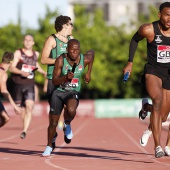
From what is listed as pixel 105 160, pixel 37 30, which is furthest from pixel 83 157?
pixel 37 30

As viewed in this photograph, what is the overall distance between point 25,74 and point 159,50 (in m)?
6.64

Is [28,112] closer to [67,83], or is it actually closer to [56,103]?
[56,103]

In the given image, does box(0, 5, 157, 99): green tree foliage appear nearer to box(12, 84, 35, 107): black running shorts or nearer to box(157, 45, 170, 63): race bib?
box(12, 84, 35, 107): black running shorts

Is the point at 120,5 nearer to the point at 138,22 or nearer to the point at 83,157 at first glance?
the point at 138,22

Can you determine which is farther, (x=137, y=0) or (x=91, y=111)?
(x=137, y=0)

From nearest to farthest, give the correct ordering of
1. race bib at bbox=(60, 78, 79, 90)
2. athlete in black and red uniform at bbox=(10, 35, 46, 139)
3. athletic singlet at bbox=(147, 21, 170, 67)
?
athletic singlet at bbox=(147, 21, 170, 67) → race bib at bbox=(60, 78, 79, 90) → athlete in black and red uniform at bbox=(10, 35, 46, 139)

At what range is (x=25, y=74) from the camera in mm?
17031

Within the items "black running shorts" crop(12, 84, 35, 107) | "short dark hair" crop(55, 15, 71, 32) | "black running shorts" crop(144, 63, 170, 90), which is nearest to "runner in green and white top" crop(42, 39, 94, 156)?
"short dark hair" crop(55, 15, 71, 32)

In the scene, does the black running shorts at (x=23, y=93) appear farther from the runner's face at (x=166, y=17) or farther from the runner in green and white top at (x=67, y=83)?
the runner's face at (x=166, y=17)

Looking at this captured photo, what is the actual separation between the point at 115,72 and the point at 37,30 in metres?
7.37

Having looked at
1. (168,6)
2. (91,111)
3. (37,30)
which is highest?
(168,6)

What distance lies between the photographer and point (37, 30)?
193 ft

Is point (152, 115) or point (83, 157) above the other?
point (152, 115)

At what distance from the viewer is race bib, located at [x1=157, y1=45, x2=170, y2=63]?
10891 millimetres
